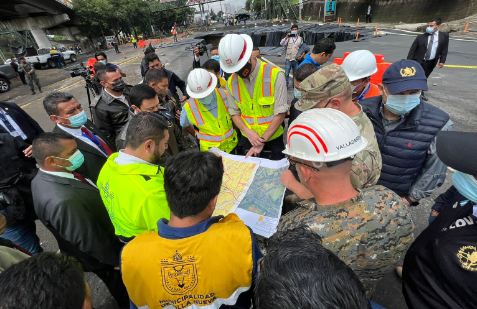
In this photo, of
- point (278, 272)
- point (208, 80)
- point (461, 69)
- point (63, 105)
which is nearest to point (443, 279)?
point (278, 272)

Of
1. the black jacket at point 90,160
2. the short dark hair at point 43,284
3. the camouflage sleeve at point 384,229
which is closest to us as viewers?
the short dark hair at point 43,284

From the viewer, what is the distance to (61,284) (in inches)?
31.8

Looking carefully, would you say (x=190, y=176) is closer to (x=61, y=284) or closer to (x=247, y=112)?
(x=61, y=284)

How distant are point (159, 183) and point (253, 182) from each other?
81cm

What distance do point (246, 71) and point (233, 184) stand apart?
3.89ft

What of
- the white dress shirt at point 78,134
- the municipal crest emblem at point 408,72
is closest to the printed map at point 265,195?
the municipal crest emblem at point 408,72

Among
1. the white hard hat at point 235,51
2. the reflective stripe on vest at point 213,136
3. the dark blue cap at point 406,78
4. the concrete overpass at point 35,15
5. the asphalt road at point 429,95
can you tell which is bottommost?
the asphalt road at point 429,95

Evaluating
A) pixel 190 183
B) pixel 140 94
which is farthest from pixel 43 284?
pixel 140 94

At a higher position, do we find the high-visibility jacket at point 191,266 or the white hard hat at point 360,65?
the white hard hat at point 360,65

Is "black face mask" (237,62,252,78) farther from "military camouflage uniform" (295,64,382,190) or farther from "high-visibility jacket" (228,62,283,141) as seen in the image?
"military camouflage uniform" (295,64,382,190)

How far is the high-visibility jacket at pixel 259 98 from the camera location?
235cm

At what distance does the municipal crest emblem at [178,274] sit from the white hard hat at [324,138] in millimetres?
735

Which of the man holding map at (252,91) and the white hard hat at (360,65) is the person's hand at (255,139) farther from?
the white hard hat at (360,65)

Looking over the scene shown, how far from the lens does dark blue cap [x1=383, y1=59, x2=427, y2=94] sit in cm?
169
